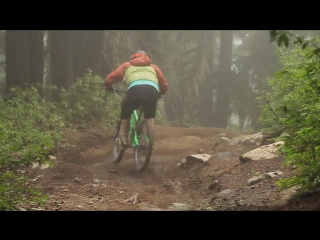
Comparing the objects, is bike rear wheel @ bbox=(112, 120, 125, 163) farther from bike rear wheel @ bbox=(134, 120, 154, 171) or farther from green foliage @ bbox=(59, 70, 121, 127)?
green foliage @ bbox=(59, 70, 121, 127)

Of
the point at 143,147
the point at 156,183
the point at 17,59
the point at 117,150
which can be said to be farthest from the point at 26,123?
the point at 17,59

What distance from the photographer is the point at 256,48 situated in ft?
87.8

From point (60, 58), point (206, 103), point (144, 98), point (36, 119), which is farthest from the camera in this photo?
point (206, 103)

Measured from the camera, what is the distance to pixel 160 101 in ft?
66.9

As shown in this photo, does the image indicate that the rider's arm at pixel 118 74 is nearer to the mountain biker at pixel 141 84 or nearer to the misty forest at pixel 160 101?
the mountain biker at pixel 141 84

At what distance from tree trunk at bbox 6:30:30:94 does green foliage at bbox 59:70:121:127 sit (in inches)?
50.0

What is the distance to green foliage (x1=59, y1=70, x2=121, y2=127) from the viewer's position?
42.9 feet

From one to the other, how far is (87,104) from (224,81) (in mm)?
13387

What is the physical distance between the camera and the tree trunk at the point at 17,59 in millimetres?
12102

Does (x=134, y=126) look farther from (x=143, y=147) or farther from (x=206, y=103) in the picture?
(x=206, y=103)

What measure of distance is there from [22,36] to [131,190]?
25.2 ft
